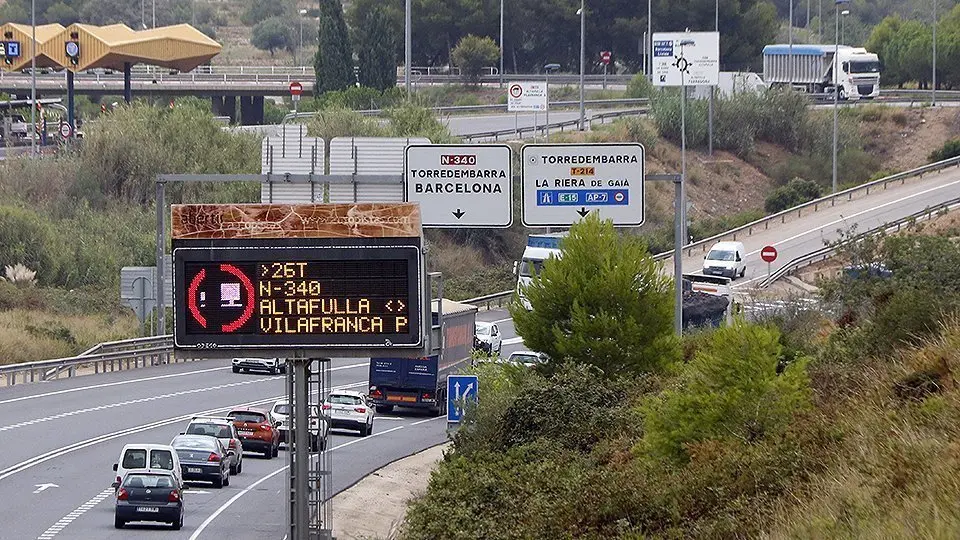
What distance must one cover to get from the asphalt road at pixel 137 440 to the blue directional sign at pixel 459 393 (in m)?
2.97

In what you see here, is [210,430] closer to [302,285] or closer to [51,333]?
[302,285]

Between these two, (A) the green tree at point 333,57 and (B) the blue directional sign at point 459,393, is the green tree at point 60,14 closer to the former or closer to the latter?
(A) the green tree at point 333,57

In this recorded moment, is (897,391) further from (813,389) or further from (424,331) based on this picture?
(424,331)

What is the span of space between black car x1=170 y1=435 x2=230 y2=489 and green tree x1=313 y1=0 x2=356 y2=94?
8008 centimetres

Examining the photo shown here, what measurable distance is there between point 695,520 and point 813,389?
6025 mm

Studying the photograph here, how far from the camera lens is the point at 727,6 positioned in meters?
127

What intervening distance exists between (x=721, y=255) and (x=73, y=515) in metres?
46.6

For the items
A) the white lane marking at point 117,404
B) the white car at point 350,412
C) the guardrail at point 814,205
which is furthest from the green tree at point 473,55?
the white car at point 350,412

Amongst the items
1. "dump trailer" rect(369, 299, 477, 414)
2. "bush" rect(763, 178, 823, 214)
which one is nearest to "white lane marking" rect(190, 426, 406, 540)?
"dump trailer" rect(369, 299, 477, 414)

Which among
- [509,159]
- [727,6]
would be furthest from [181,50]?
[509,159]

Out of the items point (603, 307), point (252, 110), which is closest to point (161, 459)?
point (603, 307)

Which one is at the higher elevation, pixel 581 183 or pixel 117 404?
pixel 581 183

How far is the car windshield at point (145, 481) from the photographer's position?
26.7 metres

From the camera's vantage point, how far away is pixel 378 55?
11444 cm
